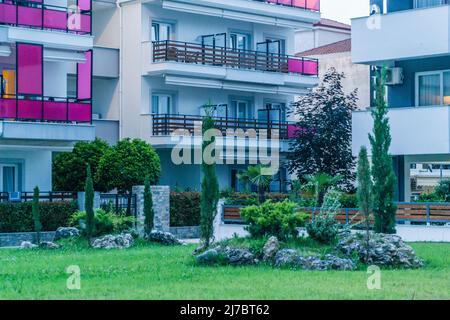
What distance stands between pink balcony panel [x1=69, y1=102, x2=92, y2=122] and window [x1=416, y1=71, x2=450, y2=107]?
38.8ft

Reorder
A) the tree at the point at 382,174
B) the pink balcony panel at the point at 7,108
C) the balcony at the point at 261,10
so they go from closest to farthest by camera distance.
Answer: the tree at the point at 382,174 < the pink balcony panel at the point at 7,108 < the balcony at the point at 261,10

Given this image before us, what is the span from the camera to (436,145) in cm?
3484

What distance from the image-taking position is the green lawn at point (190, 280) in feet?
58.0

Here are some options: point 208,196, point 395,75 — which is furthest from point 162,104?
point 208,196

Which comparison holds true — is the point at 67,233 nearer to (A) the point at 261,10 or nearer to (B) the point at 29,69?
(B) the point at 29,69

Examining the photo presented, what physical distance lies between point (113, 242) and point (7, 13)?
11.1m

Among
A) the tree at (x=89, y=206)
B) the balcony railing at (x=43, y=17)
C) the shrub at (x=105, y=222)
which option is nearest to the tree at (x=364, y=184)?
the tree at (x=89, y=206)

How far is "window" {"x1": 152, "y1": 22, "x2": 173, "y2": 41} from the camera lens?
Result: 1807 inches

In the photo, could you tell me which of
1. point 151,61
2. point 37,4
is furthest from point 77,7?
point 151,61

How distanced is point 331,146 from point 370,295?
91.8 ft

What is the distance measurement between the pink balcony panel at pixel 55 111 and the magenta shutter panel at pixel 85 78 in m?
1.70

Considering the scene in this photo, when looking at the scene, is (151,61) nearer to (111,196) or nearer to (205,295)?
(111,196)

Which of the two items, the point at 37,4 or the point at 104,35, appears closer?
the point at 37,4

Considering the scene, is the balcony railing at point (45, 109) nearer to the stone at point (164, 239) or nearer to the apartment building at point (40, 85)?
the apartment building at point (40, 85)
